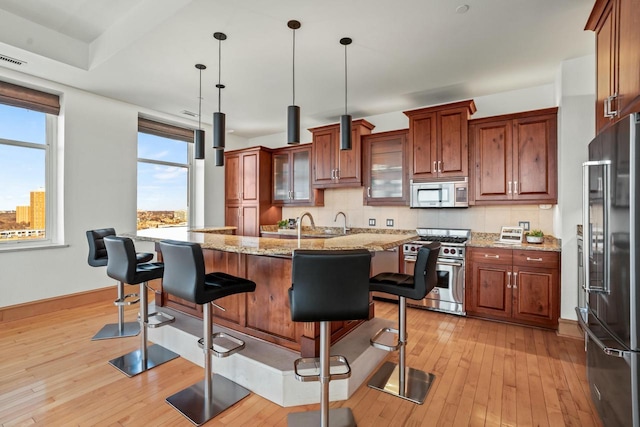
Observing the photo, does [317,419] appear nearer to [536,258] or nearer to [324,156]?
[536,258]

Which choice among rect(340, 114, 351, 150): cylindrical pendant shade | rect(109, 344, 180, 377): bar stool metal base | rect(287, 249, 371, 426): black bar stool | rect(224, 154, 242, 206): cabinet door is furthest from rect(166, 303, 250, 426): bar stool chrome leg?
rect(224, 154, 242, 206): cabinet door

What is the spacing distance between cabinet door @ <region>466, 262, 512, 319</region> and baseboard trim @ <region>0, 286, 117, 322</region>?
4.74 metres

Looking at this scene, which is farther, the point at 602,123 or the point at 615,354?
the point at 602,123

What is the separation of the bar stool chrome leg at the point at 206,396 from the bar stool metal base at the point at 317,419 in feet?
1.47

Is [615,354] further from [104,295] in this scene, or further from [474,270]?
[104,295]

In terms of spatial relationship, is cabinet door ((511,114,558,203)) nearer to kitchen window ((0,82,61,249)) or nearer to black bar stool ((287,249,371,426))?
black bar stool ((287,249,371,426))

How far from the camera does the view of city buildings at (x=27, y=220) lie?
3.62 m

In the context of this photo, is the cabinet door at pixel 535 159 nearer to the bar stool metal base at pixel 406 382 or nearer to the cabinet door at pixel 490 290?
the cabinet door at pixel 490 290

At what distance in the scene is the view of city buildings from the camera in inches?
142

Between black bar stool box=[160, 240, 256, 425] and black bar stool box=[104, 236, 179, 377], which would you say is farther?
black bar stool box=[104, 236, 179, 377]

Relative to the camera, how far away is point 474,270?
358 centimetres

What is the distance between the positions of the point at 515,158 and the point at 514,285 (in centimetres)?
144

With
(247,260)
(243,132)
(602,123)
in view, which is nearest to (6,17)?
(247,260)

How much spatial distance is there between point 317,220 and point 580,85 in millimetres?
3829
